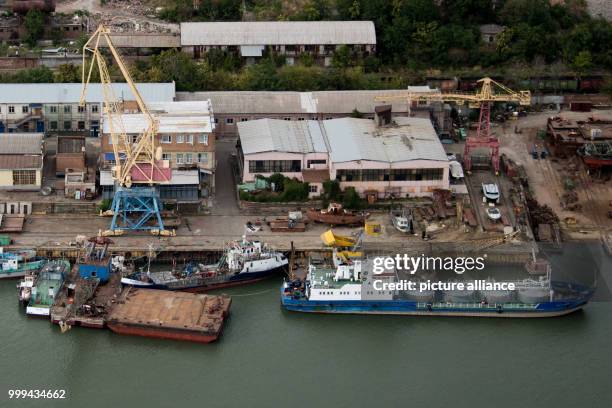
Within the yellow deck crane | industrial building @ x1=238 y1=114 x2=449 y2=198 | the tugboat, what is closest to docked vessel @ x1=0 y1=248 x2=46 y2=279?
the yellow deck crane

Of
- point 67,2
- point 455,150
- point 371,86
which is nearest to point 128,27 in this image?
point 67,2

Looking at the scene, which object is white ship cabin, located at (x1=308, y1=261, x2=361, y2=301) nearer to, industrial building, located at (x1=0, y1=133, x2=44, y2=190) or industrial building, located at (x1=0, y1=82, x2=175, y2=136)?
industrial building, located at (x1=0, y1=133, x2=44, y2=190)

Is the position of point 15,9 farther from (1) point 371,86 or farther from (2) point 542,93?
(2) point 542,93

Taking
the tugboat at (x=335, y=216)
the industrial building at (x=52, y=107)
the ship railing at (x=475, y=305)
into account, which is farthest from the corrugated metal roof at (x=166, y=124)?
the ship railing at (x=475, y=305)

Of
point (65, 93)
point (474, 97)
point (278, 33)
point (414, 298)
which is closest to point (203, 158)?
point (65, 93)

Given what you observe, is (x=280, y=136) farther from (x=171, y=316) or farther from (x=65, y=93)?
(x=171, y=316)

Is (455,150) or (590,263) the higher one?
(455,150)
